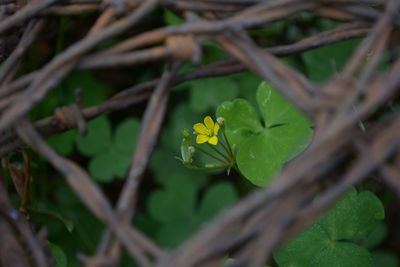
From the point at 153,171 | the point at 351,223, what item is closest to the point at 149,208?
the point at 153,171

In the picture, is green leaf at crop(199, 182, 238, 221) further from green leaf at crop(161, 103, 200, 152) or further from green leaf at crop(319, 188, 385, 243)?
green leaf at crop(319, 188, 385, 243)

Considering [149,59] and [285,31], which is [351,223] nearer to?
[149,59]

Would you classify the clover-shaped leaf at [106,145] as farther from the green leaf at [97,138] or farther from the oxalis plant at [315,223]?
the oxalis plant at [315,223]

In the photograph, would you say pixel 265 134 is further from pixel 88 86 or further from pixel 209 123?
pixel 88 86

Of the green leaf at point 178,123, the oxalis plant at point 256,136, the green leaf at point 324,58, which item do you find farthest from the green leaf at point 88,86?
the oxalis plant at point 256,136

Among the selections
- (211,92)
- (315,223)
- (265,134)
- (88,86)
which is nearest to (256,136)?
(265,134)

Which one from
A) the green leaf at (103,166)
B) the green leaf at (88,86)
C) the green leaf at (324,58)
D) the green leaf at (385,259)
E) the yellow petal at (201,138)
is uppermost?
the green leaf at (88,86)
